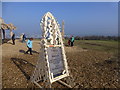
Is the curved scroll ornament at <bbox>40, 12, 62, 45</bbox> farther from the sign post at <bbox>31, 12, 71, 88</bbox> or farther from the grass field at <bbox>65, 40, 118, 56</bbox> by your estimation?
the grass field at <bbox>65, 40, 118, 56</bbox>

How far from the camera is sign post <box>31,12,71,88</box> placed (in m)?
4.45

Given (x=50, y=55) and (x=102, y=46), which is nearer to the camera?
(x=50, y=55)

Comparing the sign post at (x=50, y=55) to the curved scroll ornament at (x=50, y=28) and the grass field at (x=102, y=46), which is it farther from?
the grass field at (x=102, y=46)

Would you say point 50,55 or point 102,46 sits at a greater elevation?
point 50,55

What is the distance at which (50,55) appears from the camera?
4.66m

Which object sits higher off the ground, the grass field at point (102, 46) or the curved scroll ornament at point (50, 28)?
the curved scroll ornament at point (50, 28)

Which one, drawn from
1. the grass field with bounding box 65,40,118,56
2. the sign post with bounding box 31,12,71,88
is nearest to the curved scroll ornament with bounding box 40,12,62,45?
the sign post with bounding box 31,12,71,88

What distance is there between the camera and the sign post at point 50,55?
445cm

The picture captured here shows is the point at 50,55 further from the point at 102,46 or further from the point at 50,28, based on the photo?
the point at 102,46

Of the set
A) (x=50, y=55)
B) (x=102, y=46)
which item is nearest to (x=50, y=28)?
(x=50, y=55)

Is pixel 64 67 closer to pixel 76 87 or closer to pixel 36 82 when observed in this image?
pixel 76 87

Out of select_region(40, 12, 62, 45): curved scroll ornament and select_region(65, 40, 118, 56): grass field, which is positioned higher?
select_region(40, 12, 62, 45): curved scroll ornament

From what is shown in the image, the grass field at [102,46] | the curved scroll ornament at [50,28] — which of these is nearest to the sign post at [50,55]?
the curved scroll ornament at [50,28]

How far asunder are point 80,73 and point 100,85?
1437mm
